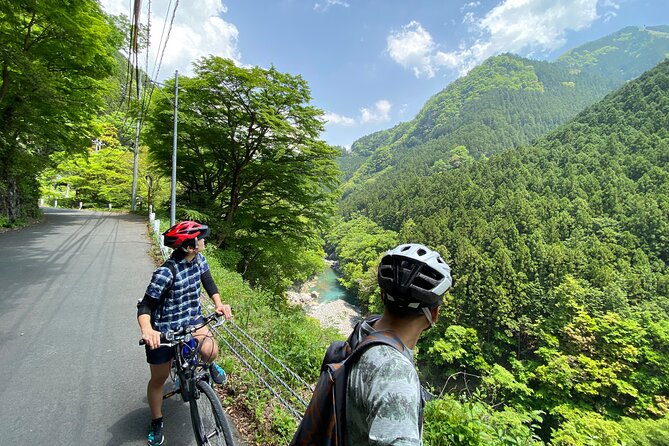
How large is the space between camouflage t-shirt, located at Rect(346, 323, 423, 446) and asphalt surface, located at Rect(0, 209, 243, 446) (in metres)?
2.77

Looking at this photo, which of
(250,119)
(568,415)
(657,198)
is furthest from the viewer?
(657,198)

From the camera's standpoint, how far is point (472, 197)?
227ft

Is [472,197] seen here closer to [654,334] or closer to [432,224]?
[432,224]

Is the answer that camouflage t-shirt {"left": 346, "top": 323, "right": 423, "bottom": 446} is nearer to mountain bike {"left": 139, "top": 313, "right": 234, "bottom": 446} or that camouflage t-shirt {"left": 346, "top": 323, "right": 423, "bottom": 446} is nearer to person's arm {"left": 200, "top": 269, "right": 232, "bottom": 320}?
mountain bike {"left": 139, "top": 313, "right": 234, "bottom": 446}

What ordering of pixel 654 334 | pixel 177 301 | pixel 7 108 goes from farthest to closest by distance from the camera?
pixel 654 334 < pixel 7 108 < pixel 177 301

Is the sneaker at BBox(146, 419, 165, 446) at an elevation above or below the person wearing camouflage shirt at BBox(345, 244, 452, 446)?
below

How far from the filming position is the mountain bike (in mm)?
2527

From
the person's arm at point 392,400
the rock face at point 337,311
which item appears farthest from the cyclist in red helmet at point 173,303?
the rock face at point 337,311

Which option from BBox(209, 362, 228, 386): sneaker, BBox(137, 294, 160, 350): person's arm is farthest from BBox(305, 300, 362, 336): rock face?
BBox(137, 294, 160, 350): person's arm

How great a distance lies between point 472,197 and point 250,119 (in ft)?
214

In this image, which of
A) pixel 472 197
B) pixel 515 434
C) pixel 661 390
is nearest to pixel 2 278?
pixel 515 434

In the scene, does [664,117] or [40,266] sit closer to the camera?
[40,266]

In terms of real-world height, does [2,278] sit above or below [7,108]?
below

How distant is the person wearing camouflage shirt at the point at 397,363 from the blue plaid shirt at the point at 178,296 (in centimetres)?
196
